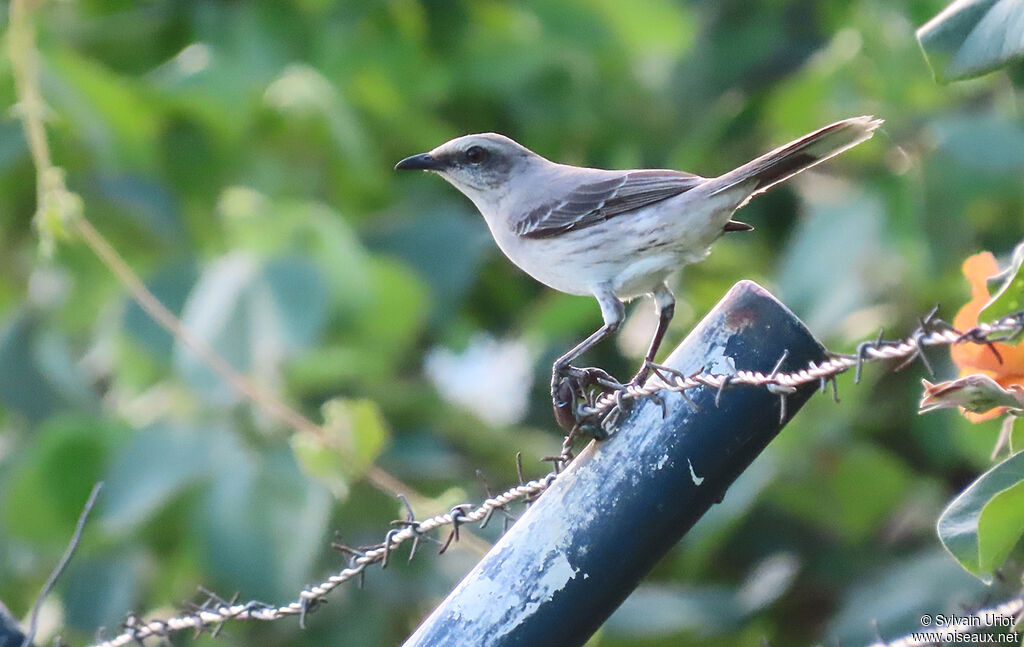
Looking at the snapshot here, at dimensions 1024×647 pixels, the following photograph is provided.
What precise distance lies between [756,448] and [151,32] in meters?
5.30

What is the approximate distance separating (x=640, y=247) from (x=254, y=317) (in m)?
1.86

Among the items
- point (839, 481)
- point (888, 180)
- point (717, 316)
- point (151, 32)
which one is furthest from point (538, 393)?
point (717, 316)

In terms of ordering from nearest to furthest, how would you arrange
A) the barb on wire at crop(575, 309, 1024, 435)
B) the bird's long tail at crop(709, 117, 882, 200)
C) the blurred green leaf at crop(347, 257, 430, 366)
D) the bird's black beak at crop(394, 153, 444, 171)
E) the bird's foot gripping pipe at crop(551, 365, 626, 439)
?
the barb on wire at crop(575, 309, 1024, 435), the bird's foot gripping pipe at crop(551, 365, 626, 439), the bird's long tail at crop(709, 117, 882, 200), the bird's black beak at crop(394, 153, 444, 171), the blurred green leaf at crop(347, 257, 430, 366)

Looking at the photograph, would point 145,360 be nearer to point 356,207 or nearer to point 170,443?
point 170,443

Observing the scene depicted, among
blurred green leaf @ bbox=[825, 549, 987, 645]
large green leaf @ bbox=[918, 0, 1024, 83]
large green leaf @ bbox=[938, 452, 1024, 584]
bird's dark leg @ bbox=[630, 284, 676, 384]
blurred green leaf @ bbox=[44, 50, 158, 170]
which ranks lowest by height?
blurred green leaf @ bbox=[825, 549, 987, 645]

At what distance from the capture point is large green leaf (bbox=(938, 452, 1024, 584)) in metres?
1.71

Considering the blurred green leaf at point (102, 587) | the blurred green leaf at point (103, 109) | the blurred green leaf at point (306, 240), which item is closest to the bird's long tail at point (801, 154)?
the blurred green leaf at point (306, 240)

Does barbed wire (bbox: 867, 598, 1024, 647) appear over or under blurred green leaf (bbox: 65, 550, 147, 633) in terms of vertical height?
over

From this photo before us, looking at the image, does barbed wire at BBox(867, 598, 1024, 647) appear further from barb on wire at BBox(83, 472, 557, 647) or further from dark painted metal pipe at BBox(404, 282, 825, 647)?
barb on wire at BBox(83, 472, 557, 647)

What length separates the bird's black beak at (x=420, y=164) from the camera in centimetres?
313

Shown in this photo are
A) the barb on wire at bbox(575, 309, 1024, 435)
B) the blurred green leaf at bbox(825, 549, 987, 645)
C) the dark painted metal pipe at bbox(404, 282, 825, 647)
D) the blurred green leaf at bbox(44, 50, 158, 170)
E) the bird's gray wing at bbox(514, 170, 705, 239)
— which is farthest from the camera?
the blurred green leaf at bbox(44, 50, 158, 170)

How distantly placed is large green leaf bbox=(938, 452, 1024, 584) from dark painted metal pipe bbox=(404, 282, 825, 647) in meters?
0.31

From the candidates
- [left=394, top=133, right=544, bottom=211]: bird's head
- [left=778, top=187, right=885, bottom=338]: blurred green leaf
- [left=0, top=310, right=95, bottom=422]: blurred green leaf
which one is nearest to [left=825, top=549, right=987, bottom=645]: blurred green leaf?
[left=778, top=187, right=885, bottom=338]: blurred green leaf

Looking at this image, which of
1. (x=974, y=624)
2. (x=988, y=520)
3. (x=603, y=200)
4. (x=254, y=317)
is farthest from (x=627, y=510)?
(x=254, y=317)
